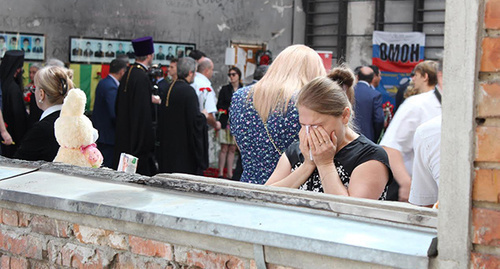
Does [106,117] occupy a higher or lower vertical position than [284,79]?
lower

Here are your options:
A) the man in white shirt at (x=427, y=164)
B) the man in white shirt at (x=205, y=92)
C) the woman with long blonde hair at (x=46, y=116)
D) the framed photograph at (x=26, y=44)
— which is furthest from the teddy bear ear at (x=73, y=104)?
the framed photograph at (x=26, y=44)

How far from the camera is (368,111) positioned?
7883 mm

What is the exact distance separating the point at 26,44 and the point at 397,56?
884cm

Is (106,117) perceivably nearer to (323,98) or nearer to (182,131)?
(182,131)

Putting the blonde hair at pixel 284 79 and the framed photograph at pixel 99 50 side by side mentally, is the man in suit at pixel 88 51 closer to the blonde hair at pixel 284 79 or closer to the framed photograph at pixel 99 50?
the framed photograph at pixel 99 50

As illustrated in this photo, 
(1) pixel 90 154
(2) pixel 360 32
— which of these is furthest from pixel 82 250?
(2) pixel 360 32

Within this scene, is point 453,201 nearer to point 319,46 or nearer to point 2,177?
point 2,177

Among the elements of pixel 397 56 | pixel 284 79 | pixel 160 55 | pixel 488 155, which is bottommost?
pixel 488 155

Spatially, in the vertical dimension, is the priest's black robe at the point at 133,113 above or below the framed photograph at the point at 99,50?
below

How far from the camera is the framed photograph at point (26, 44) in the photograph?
10.5 meters

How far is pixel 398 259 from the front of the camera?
1.77 metres

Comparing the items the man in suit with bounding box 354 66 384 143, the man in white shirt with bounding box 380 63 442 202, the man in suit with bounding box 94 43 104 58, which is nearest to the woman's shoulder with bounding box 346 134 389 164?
the man in white shirt with bounding box 380 63 442 202

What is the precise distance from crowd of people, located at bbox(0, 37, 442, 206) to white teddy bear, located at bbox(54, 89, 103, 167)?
822mm

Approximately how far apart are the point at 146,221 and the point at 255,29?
13.4 meters
